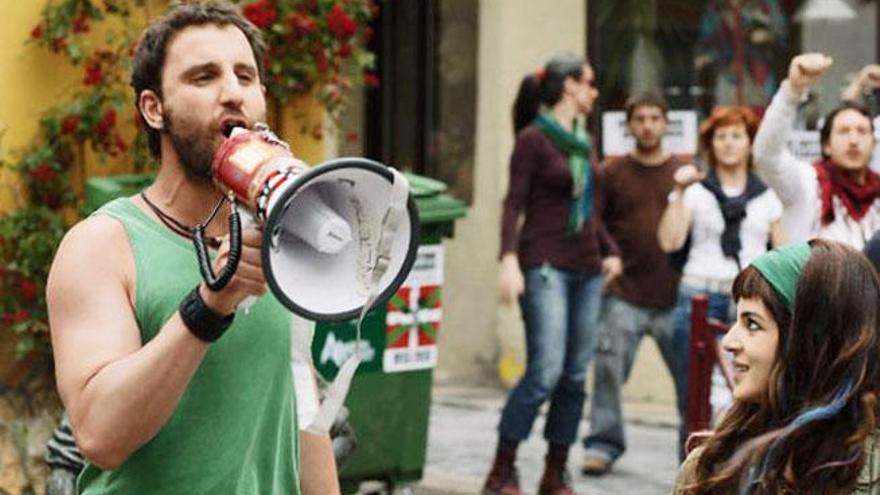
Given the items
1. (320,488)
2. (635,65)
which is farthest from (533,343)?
(320,488)

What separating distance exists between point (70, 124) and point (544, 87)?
96.1 inches

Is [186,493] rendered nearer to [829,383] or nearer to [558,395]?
[829,383]

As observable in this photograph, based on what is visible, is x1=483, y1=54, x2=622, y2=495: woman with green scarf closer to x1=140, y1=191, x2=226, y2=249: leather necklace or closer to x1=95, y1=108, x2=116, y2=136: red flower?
x1=95, y1=108, x2=116, y2=136: red flower

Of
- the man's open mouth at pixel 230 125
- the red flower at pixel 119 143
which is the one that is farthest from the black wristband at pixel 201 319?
the red flower at pixel 119 143

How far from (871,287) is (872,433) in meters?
0.24

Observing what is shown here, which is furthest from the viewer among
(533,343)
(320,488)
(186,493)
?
(533,343)

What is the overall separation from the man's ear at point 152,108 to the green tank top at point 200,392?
0.48ft

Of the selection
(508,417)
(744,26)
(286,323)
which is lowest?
(508,417)

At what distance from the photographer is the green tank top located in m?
3.51

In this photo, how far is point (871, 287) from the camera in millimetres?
3572

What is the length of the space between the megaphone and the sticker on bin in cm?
458

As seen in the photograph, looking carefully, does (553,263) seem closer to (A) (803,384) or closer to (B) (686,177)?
(B) (686,177)

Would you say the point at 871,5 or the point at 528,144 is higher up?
the point at 871,5

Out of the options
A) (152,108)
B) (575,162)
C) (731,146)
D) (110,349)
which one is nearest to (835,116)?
(731,146)
